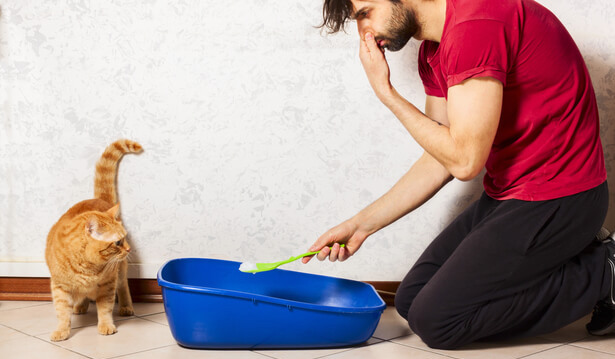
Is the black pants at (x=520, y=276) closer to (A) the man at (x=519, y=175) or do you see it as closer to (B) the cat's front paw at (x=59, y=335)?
(A) the man at (x=519, y=175)

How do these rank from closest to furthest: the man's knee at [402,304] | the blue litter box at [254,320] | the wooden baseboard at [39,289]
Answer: the blue litter box at [254,320] < the man's knee at [402,304] < the wooden baseboard at [39,289]

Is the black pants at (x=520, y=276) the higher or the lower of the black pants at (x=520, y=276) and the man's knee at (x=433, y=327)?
the higher

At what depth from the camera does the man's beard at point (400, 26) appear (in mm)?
1364

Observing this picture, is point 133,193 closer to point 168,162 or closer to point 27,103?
point 168,162

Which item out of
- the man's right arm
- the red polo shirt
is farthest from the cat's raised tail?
the red polo shirt

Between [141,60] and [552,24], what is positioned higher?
[552,24]

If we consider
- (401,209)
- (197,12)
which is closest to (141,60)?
(197,12)

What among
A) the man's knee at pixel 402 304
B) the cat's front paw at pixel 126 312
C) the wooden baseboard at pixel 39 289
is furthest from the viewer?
the wooden baseboard at pixel 39 289

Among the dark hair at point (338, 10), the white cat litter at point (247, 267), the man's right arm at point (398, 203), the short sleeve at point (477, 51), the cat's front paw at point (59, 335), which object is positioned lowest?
the cat's front paw at point (59, 335)

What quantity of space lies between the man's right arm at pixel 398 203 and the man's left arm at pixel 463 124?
27 centimetres

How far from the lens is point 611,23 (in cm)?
177

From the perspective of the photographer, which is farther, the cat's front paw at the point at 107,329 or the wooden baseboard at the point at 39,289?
the wooden baseboard at the point at 39,289

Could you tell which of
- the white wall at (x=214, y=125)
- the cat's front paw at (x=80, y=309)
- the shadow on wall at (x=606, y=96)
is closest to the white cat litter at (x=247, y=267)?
the white wall at (x=214, y=125)

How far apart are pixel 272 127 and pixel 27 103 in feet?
2.27
